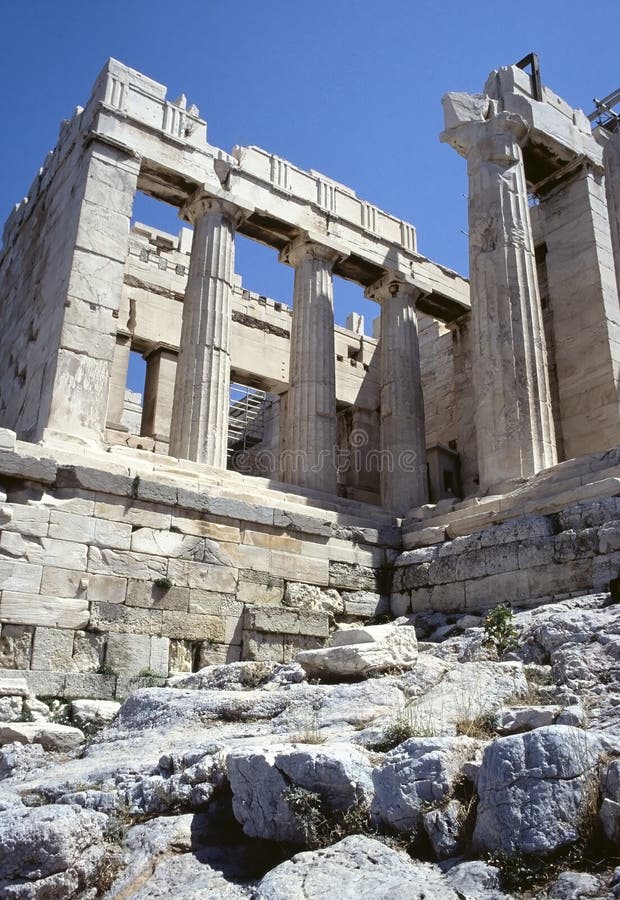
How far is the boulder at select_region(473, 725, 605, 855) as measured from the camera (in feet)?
12.5

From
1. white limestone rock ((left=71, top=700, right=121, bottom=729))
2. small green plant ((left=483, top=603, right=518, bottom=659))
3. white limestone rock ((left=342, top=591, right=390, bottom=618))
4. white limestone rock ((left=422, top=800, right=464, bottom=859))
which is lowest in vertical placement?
white limestone rock ((left=422, top=800, right=464, bottom=859))

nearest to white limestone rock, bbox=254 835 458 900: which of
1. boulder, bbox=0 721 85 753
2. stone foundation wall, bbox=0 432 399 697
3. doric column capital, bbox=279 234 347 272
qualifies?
boulder, bbox=0 721 85 753

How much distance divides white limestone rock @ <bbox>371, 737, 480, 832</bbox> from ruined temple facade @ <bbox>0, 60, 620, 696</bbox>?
20.5ft

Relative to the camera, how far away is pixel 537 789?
395 cm

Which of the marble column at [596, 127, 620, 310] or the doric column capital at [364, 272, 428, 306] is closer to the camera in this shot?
the marble column at [596, 127, 620, 310]

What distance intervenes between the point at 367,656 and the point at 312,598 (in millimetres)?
4770

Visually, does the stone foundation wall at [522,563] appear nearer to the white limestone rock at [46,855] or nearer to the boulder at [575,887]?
the boulder at [575,887]

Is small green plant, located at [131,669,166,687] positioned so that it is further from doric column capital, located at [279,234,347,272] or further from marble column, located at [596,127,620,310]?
marble column, located at [596,127,620,310]

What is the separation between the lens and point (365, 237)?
1867 cm

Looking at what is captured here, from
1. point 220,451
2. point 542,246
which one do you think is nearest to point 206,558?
point 220,451

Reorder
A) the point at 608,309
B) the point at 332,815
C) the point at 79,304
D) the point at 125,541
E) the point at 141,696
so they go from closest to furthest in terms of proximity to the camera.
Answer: the point at 332,815 < the point at 141,696 < the point at 125,541 < the point at 79,304 < the point at 608,309

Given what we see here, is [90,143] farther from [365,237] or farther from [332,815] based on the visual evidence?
[332,815]

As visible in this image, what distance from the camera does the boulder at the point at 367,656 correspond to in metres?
8.12

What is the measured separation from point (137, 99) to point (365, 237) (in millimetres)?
5642
